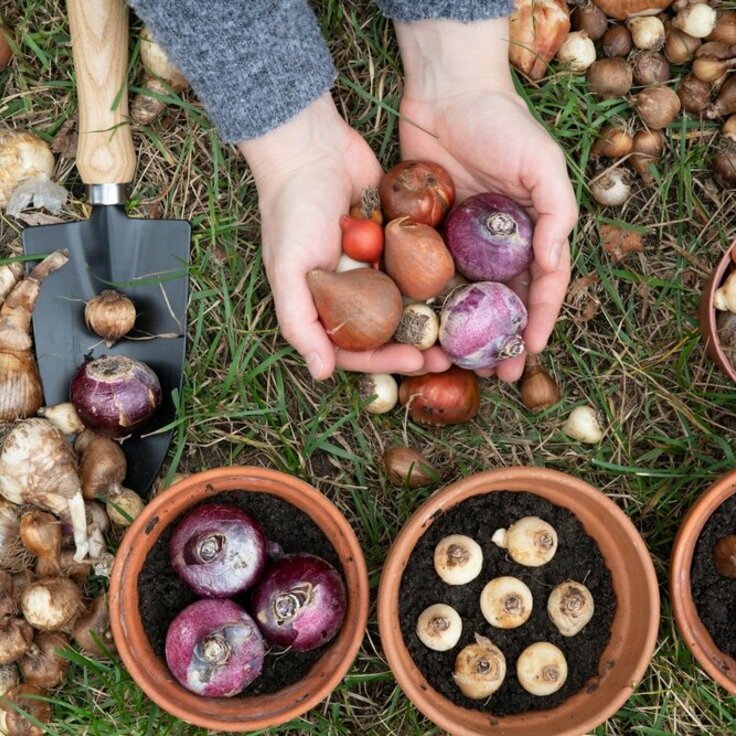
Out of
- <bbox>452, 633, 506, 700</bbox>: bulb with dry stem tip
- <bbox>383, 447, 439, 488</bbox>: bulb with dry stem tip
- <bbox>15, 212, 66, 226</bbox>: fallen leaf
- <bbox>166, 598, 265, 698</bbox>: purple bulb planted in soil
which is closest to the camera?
<bbox>166, 598, 265, 698</bbox>: purple bulb planted in soil

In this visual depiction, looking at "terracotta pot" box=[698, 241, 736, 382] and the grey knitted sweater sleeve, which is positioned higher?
the grey knitted sweater sleeve

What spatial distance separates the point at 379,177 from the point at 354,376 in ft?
1.53

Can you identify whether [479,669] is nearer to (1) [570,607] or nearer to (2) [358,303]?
(1) [570,607]

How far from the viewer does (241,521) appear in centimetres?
159

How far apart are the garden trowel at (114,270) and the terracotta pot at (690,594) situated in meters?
1.14

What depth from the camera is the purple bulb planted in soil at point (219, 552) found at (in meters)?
1.55

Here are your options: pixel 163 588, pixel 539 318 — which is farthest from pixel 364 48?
pixel 163 588

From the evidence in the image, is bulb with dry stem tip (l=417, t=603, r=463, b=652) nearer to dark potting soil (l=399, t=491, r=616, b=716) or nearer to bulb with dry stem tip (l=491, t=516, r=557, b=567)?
dark potting soil (l=399, t=491, r=616, b=716)

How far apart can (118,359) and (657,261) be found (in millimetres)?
1300

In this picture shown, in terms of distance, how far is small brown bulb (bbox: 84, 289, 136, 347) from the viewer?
6.05 ft

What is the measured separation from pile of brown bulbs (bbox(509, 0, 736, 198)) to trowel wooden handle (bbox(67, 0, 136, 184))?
90cm

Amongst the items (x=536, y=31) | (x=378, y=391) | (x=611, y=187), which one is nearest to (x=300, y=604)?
(x=378, y=391)

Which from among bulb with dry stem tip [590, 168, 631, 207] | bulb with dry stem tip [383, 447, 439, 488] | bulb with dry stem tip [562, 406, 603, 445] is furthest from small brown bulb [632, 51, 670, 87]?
bulb with dry stem tip [383, 447, 439, 488]

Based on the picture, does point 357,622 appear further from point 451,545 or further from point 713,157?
point 713,157
